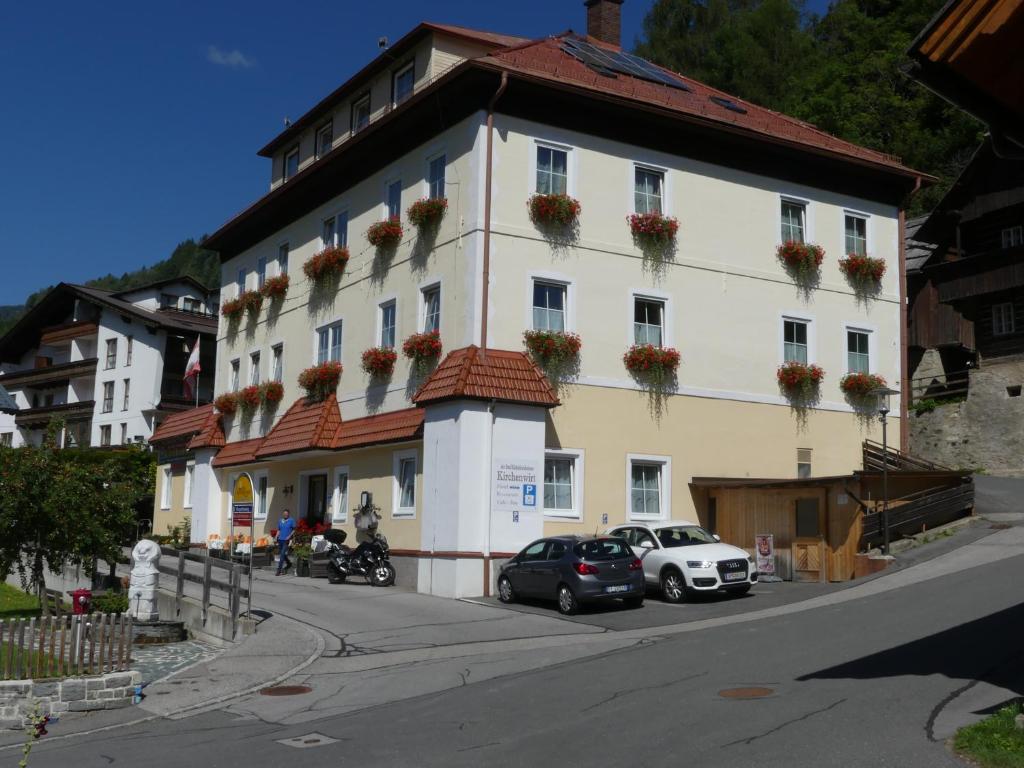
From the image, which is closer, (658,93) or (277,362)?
(658,93)

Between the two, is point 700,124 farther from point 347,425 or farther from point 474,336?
point 347,425

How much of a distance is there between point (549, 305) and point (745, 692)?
1532cm

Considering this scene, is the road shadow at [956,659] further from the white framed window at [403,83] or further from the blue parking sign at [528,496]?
the white framed window at [403,83]

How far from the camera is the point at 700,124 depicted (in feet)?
92.3

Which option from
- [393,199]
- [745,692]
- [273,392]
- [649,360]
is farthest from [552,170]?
[745,692]

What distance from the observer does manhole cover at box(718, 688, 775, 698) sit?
11566mm

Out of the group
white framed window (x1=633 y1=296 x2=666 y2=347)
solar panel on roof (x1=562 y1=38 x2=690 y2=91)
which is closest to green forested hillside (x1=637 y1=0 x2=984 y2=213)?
solar panel on roof (x1=562 y1=38 x2=690 y2=91)

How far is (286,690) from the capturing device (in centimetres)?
1455

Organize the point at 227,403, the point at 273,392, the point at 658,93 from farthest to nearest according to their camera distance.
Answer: the point at 227,403
the point at 273,392
the point at 658,93

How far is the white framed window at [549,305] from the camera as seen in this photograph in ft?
84.8

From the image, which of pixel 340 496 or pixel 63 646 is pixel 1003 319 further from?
pixel 63 646

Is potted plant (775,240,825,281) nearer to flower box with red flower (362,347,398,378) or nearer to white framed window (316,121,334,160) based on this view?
flower box with red flower (362,347,398,378)

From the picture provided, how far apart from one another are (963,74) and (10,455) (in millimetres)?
19748

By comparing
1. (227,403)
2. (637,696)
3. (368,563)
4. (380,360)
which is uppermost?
(380,360)
